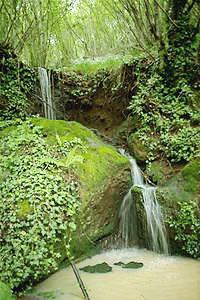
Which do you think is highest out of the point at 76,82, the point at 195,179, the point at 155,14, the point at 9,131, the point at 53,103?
the point at 155,14

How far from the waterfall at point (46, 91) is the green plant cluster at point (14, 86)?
0.88 feet

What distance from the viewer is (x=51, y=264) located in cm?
416

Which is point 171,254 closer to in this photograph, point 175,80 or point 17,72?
point 175,80

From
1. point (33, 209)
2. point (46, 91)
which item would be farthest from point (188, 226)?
point (46, 91)

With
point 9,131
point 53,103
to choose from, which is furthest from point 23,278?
point 53,103

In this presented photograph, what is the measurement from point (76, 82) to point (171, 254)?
5727 mm

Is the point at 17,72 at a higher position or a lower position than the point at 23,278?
higher

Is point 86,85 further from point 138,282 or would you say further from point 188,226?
point 138,282

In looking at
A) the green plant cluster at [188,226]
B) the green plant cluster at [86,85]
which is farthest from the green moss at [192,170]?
the green plant cluster at [86,85]

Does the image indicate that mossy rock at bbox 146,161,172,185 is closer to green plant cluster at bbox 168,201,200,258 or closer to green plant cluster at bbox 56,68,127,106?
green plant cluster at bbox 168,201,200,258

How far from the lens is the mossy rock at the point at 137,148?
269 inches

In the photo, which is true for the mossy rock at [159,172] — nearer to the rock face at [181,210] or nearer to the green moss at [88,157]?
the rock face at [181,210]

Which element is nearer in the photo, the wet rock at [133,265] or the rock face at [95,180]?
the wet rock at [133,265]

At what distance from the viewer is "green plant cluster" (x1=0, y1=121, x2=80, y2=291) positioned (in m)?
3.93
